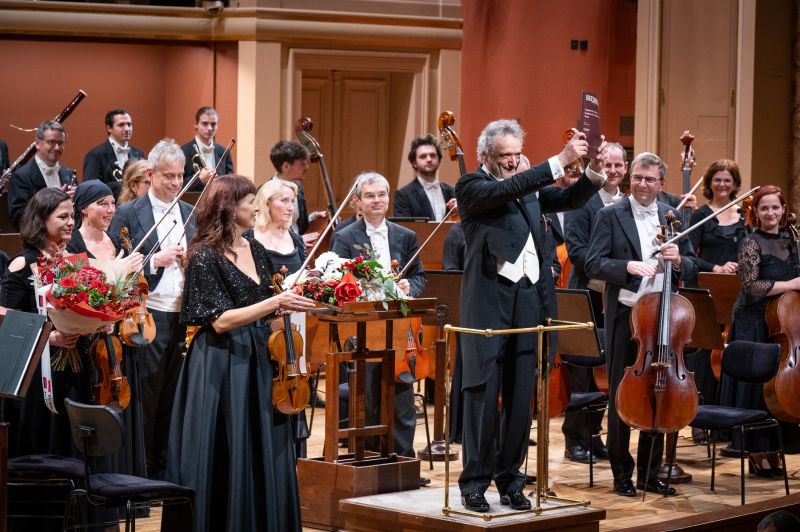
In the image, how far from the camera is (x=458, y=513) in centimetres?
438

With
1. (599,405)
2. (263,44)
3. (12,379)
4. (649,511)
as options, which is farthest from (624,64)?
(12,379)

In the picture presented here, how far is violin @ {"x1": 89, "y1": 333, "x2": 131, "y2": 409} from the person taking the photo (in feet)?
14.8

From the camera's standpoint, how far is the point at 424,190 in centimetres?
752

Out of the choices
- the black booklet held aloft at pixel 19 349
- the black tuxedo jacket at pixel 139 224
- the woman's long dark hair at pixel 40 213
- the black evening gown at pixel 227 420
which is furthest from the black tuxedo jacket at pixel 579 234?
the black booklet held aloft at pixel 19 349

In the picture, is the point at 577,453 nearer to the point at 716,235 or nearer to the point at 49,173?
the point at 716,235

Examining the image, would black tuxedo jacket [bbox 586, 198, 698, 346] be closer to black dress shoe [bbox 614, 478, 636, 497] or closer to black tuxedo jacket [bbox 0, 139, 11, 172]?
black dress shoe [bbox 614, 478, 636, 497]

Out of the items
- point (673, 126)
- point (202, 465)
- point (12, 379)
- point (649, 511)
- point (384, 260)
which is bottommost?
point (649, 511)

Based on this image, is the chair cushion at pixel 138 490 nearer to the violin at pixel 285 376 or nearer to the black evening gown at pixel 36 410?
the violin at pixel 285 376

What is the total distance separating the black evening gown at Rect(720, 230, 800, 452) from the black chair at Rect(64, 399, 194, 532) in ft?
9.95

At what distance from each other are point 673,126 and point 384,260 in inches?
173

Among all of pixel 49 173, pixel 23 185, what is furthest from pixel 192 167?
pixel 23 185

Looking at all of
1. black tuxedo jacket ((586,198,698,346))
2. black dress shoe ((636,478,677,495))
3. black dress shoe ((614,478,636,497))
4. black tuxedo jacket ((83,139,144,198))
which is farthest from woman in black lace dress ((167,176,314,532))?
black tuxedo jacket ((83,139,144,198))

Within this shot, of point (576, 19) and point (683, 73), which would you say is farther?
point (576, 19)

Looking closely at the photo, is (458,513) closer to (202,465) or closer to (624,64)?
(202,465)
